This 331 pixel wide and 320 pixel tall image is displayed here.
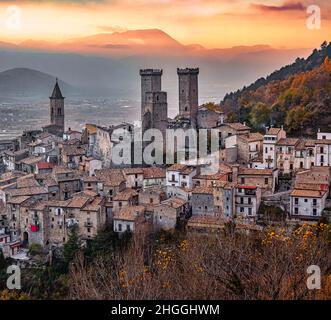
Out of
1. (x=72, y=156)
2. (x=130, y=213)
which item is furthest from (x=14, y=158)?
(x=130, y=213)

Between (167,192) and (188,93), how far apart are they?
7886 mm

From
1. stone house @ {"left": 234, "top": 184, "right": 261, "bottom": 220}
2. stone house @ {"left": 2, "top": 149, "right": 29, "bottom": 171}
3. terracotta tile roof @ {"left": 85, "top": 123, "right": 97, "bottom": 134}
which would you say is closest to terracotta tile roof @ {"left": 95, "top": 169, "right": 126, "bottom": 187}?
stone house @ {"left": 234, "top": 184, "right": 261, "bottom": 220}

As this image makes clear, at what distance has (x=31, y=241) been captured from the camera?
17141mm

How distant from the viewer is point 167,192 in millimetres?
17672

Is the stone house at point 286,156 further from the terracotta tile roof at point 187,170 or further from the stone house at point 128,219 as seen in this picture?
the stone house at point 128,219

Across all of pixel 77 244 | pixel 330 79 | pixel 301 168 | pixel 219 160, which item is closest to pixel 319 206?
pixel 301 168

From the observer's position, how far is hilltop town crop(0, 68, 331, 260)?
1574 centimetres

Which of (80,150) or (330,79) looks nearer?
(80,150)

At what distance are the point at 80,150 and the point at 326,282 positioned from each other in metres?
15.7

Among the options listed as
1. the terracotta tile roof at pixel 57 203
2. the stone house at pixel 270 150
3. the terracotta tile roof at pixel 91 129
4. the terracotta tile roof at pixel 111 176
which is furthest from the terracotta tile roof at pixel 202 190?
the terracotta tile roof at pixel 91 129

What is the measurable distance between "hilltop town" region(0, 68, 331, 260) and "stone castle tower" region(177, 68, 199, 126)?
2.32 metres

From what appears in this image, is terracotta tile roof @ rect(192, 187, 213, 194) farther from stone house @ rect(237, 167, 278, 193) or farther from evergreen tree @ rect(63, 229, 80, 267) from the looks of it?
evergreen tree @ rect(63, 229, 80, 267)

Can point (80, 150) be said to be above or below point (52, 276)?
above

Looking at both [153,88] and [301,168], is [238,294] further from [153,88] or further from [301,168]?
[153,88]
